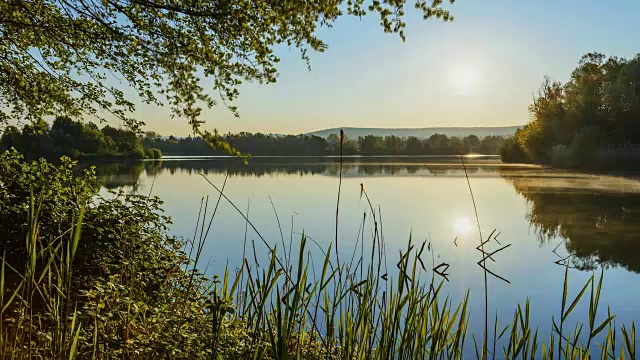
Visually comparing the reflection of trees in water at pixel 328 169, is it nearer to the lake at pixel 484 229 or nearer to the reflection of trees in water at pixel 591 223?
the lake at pixel 484 229

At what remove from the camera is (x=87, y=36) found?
5.77 m

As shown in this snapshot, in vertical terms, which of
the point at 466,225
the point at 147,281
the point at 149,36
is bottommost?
the point at 466,225

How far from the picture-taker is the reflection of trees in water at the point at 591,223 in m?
10.5

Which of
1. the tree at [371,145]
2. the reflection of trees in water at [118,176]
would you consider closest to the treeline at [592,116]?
the reflection of trees in water at [118,176]

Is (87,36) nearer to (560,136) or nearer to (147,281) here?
(147,281)

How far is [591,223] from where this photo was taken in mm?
Answer: 14156

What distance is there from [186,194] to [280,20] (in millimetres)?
17722

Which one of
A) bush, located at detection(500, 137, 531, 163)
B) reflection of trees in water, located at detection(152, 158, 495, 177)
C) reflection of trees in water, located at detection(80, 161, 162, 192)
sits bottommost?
reflection of trees in water, located at detection(152, 158, 495, 177)

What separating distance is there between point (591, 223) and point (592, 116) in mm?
22570

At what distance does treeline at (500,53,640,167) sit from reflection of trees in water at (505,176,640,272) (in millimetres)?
13621

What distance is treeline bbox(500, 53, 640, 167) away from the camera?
105 feet

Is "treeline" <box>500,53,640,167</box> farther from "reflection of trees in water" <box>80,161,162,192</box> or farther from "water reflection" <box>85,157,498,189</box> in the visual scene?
"reflection of trees in water" <box>80,161,162,192</box>

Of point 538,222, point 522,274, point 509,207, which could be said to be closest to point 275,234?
point 522,274

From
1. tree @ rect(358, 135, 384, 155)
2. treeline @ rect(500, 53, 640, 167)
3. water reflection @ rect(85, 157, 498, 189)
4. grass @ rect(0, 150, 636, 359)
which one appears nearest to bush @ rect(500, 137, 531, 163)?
water reflection @ rect(85, 157, 498, 189)
